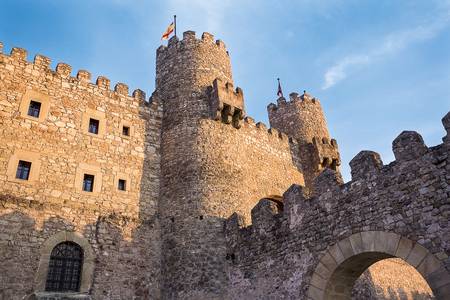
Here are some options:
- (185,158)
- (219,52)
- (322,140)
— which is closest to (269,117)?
(322,140)

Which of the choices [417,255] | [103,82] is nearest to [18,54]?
[103,82]

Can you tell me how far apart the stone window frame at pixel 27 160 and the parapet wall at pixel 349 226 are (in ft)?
19.3

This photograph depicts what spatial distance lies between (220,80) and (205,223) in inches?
214

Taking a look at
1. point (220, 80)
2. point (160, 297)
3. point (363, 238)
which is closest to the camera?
point (363, 238)

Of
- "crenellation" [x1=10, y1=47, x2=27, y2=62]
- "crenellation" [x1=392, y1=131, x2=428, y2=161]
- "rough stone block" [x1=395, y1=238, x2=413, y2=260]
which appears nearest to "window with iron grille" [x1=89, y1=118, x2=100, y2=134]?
"crenellation" [x1=10, y1=47, x2=27, y2=62]

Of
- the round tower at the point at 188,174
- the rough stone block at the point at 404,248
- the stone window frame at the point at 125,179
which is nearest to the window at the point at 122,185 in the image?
the stone window frame at the point at 125,179

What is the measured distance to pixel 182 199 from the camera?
12.5m

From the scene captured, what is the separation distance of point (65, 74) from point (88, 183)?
13.1 ft

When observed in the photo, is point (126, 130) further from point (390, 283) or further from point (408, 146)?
point (390, 283)

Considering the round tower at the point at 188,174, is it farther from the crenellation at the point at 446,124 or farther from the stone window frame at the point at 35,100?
the crenellation at the point at 446,124

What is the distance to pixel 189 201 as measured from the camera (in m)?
12.3

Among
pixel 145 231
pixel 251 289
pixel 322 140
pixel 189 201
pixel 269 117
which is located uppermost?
pixel 269 117

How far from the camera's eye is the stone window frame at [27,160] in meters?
10.9

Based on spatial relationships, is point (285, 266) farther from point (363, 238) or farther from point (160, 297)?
point (160, 297)
